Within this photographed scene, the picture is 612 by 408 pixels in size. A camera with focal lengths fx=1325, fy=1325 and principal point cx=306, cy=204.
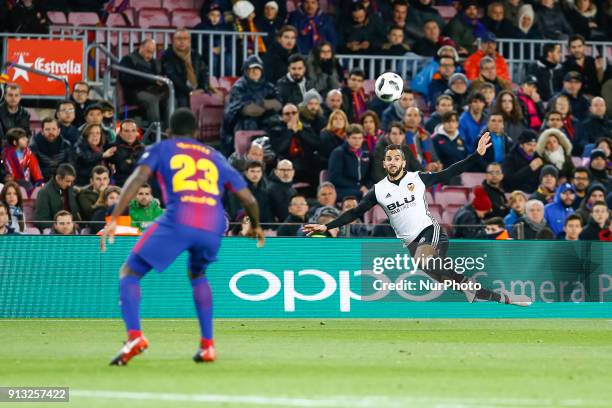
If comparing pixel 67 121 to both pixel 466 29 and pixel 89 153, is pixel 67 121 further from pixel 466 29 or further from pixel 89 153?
pixel 466 29

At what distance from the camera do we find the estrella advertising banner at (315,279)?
59.0 feet

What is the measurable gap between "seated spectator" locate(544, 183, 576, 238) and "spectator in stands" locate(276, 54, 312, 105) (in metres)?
4.66

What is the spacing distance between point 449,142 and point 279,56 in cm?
345

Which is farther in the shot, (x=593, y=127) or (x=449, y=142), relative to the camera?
(x=593, y=127)

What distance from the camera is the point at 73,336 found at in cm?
1455

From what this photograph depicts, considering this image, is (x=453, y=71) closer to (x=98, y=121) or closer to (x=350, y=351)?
(x=98, y=121)

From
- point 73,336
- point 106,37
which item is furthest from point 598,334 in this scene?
point 106,37

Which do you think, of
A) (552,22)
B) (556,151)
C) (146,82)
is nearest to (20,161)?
(146,82)

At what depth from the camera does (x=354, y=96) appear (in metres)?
23.4

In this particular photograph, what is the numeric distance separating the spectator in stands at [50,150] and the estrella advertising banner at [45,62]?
5.38 ft

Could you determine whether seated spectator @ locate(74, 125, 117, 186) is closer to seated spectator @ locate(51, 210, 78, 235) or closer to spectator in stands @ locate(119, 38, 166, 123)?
seated spectator @ locate(51, 210, 78, 235)

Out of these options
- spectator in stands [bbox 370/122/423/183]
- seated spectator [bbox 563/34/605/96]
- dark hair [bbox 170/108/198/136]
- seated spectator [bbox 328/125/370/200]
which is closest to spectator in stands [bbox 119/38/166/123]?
seated spectator [bbox 328/125/370/200]

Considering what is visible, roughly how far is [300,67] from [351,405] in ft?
48.3

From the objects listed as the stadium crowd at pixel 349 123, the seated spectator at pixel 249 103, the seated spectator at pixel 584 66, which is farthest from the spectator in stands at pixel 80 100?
the seated spectator at pixel 584 66
